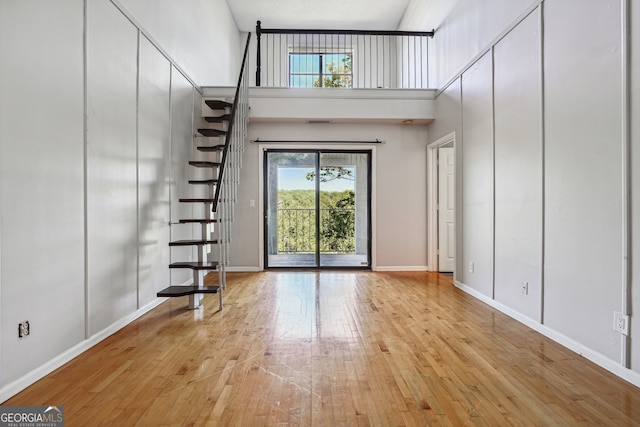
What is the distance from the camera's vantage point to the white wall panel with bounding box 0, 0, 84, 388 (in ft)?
6.28

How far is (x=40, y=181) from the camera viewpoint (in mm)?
2131

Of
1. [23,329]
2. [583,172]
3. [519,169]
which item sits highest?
[519,169]

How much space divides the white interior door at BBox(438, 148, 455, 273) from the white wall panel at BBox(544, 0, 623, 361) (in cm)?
284

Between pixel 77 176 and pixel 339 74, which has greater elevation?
pixel 339 74

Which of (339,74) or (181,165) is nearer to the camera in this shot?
(181,165)

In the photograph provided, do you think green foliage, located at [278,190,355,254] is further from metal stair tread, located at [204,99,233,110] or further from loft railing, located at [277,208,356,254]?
metal stair tread, located at [204,99,233,110]

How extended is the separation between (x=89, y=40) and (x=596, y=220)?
3.72 metres

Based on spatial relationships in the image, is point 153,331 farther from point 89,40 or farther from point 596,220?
point 596,220

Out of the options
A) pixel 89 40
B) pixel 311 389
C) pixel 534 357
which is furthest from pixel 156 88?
pixel 534 357

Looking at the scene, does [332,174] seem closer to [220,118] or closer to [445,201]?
[445,201]

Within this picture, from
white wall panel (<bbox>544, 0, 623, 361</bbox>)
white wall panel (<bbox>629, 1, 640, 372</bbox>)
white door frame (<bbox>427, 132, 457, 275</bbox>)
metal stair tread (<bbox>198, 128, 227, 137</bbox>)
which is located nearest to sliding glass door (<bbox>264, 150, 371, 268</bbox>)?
white door frame (<bbox>427, 132, 457, 275</bbox>)

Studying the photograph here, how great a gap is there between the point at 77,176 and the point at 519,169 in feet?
11.7
